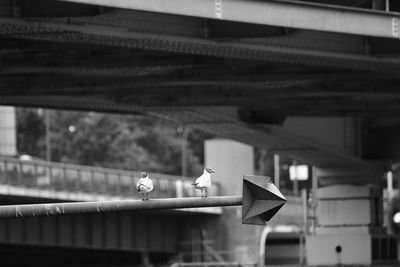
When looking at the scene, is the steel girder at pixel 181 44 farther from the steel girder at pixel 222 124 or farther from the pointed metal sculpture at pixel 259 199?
the pointed metal sculpture at pixel 259 199

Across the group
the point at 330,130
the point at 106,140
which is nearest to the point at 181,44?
the point at 330,130

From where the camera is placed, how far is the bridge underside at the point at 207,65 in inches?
1256

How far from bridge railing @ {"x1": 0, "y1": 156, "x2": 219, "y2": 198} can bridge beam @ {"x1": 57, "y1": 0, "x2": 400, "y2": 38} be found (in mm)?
37485

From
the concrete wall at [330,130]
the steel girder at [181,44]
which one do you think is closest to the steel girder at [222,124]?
the concrete wall at [330,130]

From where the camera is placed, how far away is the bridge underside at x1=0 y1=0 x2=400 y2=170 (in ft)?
105

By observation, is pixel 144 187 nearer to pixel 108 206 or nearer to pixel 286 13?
pixel 108 206

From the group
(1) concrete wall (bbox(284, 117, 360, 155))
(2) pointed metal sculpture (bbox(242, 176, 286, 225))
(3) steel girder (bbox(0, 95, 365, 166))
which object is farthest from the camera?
(1) concrete wall (bbox(284, 117, 360, 155))

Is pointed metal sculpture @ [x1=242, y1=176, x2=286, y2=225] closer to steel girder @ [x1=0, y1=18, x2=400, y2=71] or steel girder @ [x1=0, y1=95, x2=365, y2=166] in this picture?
steel girder @ [x1=0, y1=18, x2=400, y2=71]

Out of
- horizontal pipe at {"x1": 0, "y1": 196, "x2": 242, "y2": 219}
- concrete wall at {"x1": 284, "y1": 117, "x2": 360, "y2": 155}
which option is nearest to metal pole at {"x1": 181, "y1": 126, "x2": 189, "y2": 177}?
concrete wall at {"x1": 284, "y1": 117, "x2": 360, "y2": 155}

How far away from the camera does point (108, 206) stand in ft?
61.6

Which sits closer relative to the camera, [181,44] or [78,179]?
[181,44]

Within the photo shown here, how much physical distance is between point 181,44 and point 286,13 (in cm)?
209

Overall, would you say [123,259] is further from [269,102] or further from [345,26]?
[345,26]

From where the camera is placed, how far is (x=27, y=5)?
3062 centimetres
